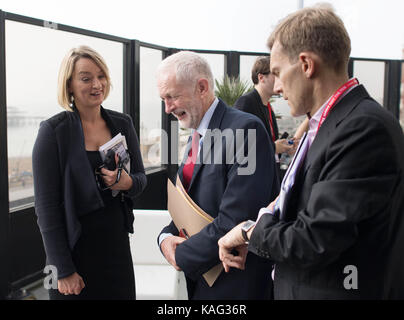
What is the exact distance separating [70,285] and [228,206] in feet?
2.81

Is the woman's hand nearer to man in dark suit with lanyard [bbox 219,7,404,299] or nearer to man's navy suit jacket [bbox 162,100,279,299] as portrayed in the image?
man's navy suit jacket [bbox 162,100,279,299]

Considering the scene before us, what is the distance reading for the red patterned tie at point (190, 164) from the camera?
1514mm

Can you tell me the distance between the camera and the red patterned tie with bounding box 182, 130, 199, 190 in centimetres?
151

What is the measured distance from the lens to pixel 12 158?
316cm

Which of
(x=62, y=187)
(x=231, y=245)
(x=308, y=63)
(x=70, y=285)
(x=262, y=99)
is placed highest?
(x=262, y=99)

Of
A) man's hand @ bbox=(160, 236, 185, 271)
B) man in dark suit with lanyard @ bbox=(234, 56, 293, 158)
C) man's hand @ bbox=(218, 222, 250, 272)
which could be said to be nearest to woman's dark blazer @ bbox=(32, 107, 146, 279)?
man's hand @ bbox=(160, 236, 185, 271)

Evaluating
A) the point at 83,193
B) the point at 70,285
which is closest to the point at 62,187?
the point at 83,193

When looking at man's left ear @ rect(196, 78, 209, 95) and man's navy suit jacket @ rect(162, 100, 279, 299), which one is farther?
man's left ear @ rect(196, 78, 209, 95)

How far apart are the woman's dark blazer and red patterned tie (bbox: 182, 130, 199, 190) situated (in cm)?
44

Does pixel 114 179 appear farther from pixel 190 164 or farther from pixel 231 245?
pixel 231 245

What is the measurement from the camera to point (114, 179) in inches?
68.2

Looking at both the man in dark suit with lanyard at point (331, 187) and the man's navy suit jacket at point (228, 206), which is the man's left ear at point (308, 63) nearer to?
the man in dark suit with lanyard at point (331, 187)
